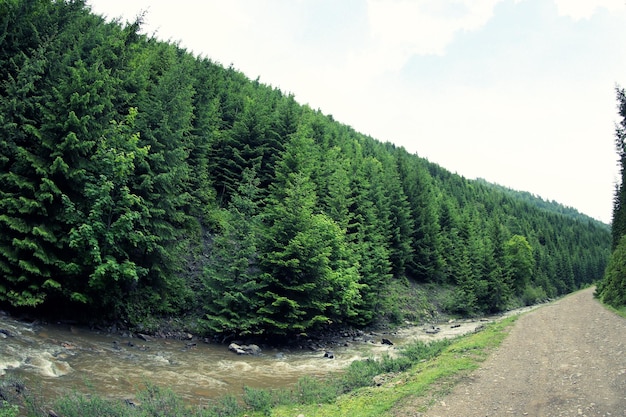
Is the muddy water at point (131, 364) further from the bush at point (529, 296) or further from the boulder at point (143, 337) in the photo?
the bush at point (529, 296)

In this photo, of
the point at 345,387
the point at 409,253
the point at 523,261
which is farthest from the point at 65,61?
the point at 523,261

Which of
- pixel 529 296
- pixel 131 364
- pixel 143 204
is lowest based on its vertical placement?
pixel 131 364

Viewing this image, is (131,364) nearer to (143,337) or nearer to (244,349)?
(143,337)

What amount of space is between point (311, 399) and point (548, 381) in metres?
7.41

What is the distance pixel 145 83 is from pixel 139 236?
13313 millimetres

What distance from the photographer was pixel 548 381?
37.3 feet

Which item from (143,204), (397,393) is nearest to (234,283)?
(143,204)

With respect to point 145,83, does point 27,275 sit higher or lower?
lower

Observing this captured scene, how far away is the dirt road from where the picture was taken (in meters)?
9.34

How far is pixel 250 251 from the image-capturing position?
2281cm

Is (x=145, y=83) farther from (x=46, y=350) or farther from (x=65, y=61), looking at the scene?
(x=46, y=350)

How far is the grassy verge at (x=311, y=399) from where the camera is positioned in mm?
8922

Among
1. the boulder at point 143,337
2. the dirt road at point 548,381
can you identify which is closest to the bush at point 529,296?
the dirt road at point 548,381

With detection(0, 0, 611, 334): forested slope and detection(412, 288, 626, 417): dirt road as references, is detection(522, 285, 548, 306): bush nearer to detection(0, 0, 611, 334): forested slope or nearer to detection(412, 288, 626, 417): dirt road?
detection(0, 0, 611, 334): forested slope
